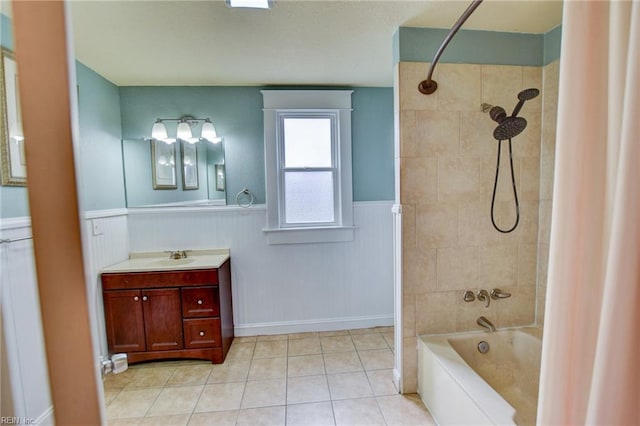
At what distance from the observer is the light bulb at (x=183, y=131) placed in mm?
2543

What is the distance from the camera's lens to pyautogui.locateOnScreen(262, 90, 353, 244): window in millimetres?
2666

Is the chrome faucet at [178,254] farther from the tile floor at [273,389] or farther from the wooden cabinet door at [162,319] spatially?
the tile floor at [273,389]

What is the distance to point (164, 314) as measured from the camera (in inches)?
89.0

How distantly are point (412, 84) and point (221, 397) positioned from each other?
8.08 ft

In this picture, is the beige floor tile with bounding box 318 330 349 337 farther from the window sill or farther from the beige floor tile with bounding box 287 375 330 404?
the window sill

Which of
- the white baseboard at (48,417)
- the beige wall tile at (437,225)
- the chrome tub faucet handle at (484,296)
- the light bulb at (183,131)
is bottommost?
the chrome tub faucet handle at (484,296)

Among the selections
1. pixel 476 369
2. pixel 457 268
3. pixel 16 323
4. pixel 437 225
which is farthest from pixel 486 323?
pixel 16 323

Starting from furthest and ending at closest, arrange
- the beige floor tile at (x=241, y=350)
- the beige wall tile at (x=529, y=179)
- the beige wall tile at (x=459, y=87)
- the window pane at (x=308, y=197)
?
the window pane at (x=308, y=197) → the beige floor tile at (x=241, y=350) → the beige wall tile at (x=529, y=179) → the beige wall tile at (x=459, y=87)

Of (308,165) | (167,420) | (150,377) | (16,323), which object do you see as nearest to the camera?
(16,323)

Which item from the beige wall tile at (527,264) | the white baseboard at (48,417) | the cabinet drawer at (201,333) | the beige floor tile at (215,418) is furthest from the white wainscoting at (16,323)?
the beige wall tile at (527,264)

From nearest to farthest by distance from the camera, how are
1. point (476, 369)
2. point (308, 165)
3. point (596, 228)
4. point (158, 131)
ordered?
point (596, 228), point (476, 369), point (158, 131), point (308, 165)

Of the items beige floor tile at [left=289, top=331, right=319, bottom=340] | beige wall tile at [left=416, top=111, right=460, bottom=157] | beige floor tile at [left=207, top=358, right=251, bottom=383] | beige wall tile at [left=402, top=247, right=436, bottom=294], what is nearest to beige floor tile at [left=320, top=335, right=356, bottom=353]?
beige floor tile at [left=289, top=331, right=319, bottom=340]

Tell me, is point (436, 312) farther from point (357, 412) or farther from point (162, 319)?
point (162, 319)

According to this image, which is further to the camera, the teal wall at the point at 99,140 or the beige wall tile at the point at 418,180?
the teal wall at the point at 99,140
